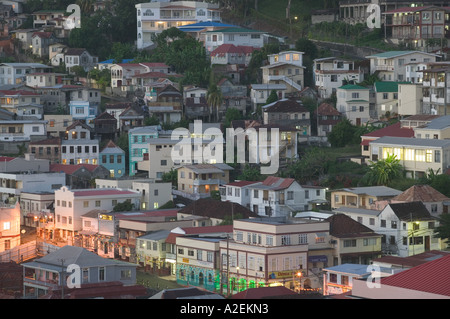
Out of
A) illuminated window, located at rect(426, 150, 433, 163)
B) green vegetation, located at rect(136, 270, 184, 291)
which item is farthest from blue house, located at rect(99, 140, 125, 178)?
illuminated window, located at rect(426, 150, 433, 163)

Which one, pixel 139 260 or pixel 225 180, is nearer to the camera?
pixel 139 260

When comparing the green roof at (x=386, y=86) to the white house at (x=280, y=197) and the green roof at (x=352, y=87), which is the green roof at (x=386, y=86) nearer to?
the green roof at (x=352, y=87)

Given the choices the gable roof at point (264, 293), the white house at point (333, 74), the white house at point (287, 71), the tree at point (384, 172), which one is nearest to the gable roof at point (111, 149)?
the white house at point (287, 71)

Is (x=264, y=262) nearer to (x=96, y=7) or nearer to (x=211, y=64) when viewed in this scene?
(x=211, y=64)

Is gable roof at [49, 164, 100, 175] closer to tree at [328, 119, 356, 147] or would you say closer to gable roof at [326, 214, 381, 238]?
tree at [328, 119, 356, 147]

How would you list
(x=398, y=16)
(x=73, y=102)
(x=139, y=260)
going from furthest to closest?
(x=398, y=16) → (x=73, y=102) → (x=139, y=260)

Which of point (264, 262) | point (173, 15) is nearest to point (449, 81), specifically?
point (264, 262)
